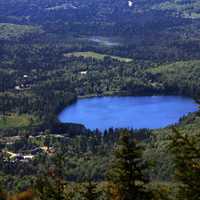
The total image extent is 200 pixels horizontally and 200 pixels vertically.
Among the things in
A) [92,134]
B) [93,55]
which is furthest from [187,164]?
[93,55]

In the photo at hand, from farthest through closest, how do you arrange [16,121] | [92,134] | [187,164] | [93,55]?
[93,55], [16,121], [92,134], [187,164]

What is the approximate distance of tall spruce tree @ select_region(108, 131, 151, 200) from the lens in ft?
51.9

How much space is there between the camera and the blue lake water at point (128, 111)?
129 m

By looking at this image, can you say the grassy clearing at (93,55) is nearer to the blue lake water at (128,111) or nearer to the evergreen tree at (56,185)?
the blue lake water at (128,111)

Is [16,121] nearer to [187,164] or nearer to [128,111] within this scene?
[128,111]

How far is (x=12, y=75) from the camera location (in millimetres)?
169375

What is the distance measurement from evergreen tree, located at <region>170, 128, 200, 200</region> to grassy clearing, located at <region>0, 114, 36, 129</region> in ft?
350

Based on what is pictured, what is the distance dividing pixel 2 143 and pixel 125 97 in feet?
161

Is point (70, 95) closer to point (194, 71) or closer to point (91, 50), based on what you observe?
point (194, 71)

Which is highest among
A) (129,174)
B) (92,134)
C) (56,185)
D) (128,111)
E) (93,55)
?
(129,174)

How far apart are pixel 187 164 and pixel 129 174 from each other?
1.71 metres

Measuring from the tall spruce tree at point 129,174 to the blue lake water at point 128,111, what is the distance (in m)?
107

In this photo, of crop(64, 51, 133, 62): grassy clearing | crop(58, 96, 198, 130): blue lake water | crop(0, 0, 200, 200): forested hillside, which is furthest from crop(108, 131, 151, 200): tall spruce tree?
crop(64, 51, 133, 62): grassy clearing

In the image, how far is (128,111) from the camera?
459 feet
